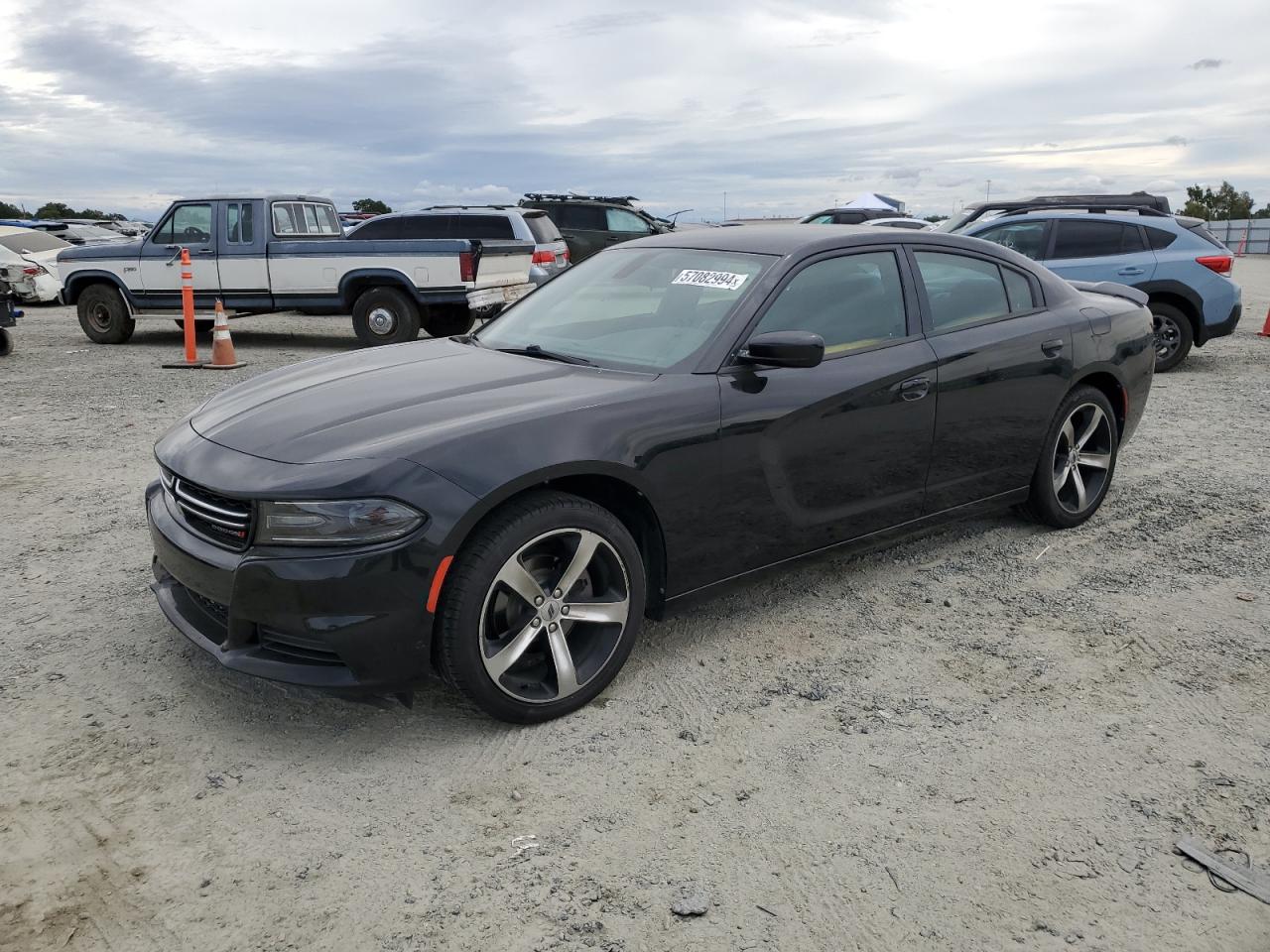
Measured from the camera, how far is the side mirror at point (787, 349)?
3607mm

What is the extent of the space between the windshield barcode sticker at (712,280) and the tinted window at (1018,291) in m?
1.61

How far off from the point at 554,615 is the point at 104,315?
12361mm

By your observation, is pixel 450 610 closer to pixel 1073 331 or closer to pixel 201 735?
pixel 201 735

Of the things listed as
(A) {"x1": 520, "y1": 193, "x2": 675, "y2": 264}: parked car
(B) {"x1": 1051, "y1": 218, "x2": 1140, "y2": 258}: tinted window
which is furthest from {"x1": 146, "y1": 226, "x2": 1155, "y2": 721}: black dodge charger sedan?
(A) {"x1": 520, "y1": 193, "x2": 675, "y2": 264}: parked car

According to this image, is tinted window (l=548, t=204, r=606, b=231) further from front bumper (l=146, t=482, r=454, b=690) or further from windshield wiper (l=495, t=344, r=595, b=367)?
front bumper (l=146, t=482, r=454, b=690)

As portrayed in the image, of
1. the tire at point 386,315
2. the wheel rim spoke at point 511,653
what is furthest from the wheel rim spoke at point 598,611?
the tire at point 386,315

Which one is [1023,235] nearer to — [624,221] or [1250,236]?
[624,221]

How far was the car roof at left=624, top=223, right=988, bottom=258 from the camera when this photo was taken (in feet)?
13.9

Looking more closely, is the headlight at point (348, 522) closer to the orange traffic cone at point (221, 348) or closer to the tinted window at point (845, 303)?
the tinted window at point (845, 303)

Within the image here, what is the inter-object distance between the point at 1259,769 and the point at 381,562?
8.68 feet

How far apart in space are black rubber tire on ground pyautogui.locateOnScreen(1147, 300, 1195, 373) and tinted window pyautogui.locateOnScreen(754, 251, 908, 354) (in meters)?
7.31

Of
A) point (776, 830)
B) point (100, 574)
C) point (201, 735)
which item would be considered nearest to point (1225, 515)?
point (776, 830)

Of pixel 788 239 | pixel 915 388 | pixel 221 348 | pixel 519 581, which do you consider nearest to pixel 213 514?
pixel 519 581

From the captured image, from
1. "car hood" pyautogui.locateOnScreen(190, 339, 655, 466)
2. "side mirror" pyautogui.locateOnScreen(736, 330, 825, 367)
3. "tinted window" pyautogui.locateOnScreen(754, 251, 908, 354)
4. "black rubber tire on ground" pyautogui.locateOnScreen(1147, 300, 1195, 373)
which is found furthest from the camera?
"black rubber tire on ground" pyautogui.locateOnScreen(1147, 300, 1195, 373)
